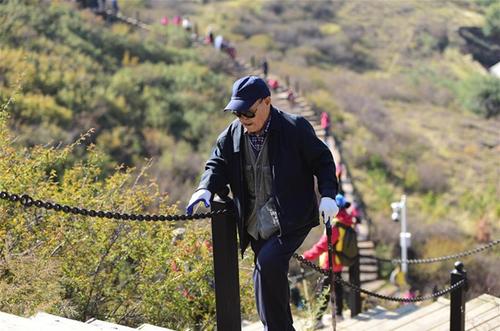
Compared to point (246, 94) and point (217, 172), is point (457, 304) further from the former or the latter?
point (246, 94)

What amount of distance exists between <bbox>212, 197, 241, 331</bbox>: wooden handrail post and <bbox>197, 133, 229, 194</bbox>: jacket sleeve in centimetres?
12

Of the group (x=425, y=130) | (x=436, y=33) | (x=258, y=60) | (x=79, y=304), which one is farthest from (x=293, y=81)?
(x=79, y=304)

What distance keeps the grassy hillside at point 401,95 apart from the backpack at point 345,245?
2.10 m

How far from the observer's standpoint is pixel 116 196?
5.48 metres

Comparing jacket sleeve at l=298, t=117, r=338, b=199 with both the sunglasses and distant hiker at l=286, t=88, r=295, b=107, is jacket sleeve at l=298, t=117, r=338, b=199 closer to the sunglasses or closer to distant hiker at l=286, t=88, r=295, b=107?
the sunglasses

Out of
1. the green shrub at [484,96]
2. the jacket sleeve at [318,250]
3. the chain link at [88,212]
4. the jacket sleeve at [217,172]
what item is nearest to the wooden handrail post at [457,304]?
the jacket sleeve at [318,250]

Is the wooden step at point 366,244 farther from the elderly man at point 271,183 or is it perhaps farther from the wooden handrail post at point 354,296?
the elderly man at point 271,183

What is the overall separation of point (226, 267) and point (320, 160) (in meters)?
0.78

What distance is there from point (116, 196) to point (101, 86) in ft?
50.2

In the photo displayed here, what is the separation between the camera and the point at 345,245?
684 centimetres

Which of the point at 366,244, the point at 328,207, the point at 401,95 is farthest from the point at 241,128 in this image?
the point at 401,95

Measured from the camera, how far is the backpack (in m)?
6.81

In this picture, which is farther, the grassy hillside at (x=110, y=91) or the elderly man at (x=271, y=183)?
the grassy hillside at (x=110, y=91)

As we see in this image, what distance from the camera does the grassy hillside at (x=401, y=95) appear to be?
18.6 meters
